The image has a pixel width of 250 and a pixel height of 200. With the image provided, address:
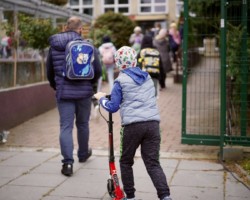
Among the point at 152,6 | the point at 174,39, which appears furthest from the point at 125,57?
the point at 152,6

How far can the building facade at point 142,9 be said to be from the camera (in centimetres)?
3544

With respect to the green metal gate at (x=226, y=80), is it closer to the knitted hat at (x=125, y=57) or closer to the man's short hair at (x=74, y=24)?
the man's short hair at (x=74, y=24)

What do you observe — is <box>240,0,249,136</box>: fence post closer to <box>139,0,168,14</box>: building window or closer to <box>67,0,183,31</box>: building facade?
<box>67,0,183,31</box>: building facade

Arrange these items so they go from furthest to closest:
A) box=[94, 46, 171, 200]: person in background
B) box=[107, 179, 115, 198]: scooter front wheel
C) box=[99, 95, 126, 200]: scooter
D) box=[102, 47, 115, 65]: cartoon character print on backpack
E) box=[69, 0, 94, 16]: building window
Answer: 1. box=[69, 0, 94, 16]: building window
2. box=[102, 47, 115, 65]: cartoon character print on backpack
3. box=[107, 179, 115, 198]: scooter front wheel
4. box=[99, 95, 126, 200]: scooter
5. box=[94, 46, 171, 200]: person in background

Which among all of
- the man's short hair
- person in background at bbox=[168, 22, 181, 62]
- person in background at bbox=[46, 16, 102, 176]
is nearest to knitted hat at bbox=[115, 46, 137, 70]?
person in background at bbox=[46, 16, 102, 176]

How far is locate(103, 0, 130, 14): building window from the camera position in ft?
121

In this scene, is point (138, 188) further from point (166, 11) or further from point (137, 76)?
point (166, 11)

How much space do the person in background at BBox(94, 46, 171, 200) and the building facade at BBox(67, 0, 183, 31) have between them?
101ft

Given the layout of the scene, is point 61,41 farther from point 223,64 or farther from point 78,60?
point 223,64

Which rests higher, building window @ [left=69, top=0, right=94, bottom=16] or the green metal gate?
building window @ [left=69, top=0, right=94, bottom=16]

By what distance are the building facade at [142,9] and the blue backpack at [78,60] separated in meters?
29.4

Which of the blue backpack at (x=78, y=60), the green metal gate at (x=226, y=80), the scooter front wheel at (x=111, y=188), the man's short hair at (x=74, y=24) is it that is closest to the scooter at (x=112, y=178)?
the scooter front wheel at (x=111, y=188)

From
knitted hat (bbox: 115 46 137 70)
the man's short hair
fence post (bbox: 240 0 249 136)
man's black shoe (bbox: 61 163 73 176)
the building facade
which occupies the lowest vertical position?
man's black shoe (bbox: 61 163 73 176)

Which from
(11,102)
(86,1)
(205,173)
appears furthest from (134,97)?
(86,1)
